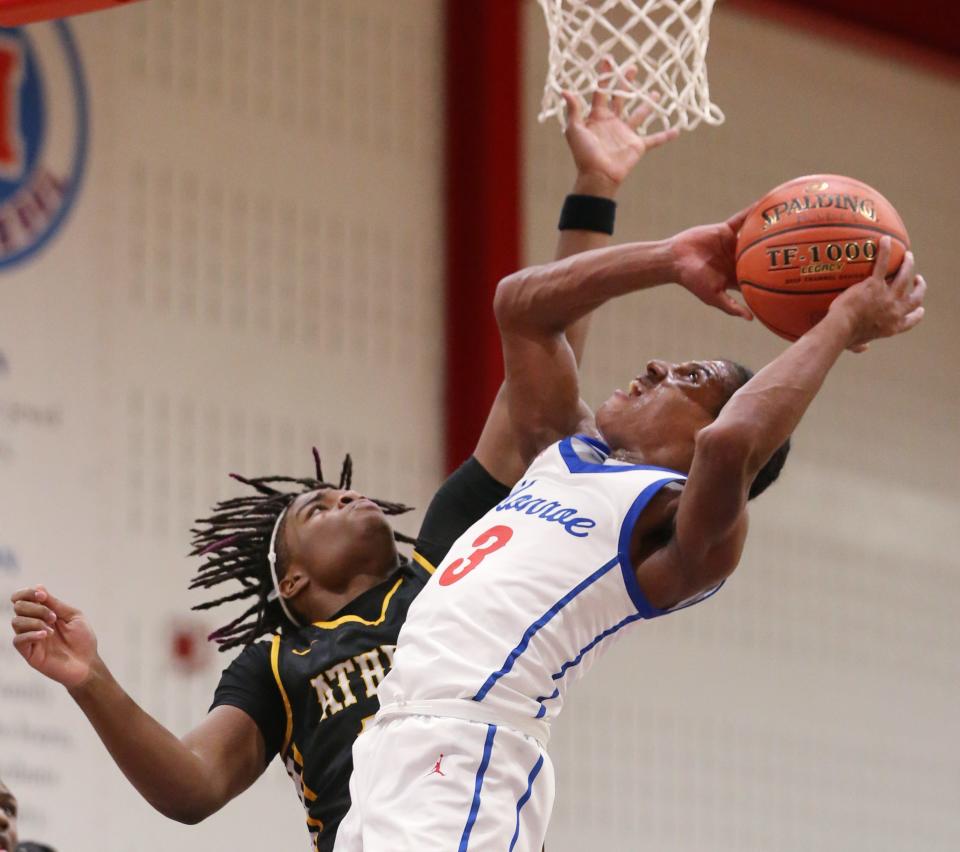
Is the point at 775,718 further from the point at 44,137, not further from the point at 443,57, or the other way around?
the point at 44,137

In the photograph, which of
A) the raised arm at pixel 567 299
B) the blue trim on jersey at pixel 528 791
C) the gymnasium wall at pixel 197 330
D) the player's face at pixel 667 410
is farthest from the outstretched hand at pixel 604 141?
the gymnasium wall at pixel 197 330

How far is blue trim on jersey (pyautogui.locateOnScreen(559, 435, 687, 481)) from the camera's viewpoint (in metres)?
4.14

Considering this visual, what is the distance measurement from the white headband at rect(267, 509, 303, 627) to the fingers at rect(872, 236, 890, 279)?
5.45ft

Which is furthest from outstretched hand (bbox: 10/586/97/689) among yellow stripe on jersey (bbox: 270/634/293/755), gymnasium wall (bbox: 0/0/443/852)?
gymnasium wall (bbox: 0/0/443/852)

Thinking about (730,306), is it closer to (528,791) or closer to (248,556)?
(528,791)

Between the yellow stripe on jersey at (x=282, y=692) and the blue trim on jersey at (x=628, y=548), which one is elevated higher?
the blue trim on jersey at (x=628, y=548)

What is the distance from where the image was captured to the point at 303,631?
4.65 meters

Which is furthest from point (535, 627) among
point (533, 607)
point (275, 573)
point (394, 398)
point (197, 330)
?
point (394, 398)

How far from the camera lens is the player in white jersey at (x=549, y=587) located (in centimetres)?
385

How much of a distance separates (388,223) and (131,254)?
1311 millimetres

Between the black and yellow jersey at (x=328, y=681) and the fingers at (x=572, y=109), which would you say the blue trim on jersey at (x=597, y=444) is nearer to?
the black and yellow jersey at (x=328, y=681)

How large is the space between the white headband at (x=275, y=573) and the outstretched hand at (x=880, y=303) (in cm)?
156

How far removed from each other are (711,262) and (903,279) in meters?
0.41

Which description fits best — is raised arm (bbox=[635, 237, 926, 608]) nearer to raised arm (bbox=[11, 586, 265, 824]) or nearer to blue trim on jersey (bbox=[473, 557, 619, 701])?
blue trim on jersey (bbox=[473, 557, 619, 701])
